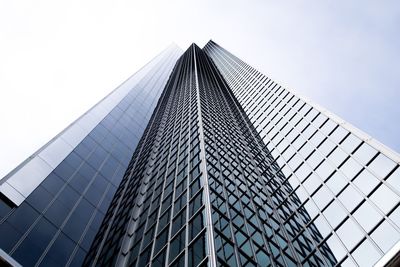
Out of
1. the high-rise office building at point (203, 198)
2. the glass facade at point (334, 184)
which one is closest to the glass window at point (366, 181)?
the glass facade at point (334, 184)

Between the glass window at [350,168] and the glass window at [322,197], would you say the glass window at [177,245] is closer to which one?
the glass window at [322,197]

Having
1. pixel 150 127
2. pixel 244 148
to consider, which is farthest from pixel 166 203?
pixel 150 127

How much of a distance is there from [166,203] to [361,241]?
1484 centimetres

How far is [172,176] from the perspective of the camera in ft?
106

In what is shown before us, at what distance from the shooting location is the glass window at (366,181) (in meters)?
30.0

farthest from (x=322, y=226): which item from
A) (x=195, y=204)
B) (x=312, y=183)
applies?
(x=195, y=204)

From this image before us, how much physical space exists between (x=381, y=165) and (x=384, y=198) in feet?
11.4

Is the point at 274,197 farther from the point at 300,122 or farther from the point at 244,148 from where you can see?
the point at 300,122

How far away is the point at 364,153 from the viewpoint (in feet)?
110

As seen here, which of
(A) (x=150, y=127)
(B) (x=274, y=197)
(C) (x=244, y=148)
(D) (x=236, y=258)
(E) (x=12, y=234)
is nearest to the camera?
(D) (x=236, y=258)

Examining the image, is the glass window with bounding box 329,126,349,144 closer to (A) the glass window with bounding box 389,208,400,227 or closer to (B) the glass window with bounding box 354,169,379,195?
(B) the glass window with bounding box 354,169,379,195

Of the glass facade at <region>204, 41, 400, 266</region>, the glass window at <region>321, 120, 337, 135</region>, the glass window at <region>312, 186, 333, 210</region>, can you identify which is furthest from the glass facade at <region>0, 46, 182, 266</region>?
the glass window at <region>321, 120, 337, 135</region>

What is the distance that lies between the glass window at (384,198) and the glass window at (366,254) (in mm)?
2982

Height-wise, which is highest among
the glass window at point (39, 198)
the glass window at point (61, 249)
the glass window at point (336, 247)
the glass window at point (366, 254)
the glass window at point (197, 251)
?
the glass window at point (366, 254)
